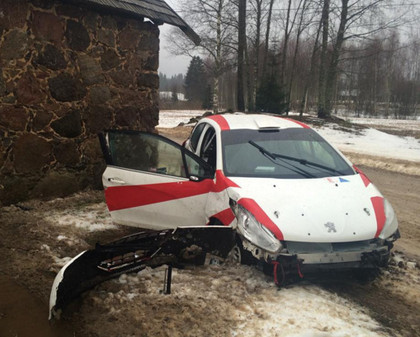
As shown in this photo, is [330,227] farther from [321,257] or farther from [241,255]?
[241,255]

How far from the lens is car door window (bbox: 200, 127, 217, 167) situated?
4762 millimetres

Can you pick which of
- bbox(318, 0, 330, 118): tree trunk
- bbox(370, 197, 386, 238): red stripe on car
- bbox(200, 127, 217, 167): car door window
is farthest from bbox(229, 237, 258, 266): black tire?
bbox(318, 0, 330, 118): tree trunk

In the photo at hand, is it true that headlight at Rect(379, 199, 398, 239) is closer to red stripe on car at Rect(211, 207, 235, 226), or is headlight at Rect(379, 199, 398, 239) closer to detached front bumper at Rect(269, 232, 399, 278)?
detached front bumper at Rect(269, 232, 399, 278)

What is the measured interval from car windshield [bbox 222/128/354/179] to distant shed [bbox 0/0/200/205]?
3.03 metres

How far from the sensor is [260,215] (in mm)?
3543

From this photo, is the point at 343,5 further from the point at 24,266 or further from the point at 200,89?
the point at 200,89

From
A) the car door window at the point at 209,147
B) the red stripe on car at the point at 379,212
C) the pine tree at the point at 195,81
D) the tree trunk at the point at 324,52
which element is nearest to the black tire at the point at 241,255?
the car door window at the point at 209,147

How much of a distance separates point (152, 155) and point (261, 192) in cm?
155

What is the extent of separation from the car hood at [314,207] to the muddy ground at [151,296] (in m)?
0.65

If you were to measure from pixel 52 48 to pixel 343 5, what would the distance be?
71.2ft

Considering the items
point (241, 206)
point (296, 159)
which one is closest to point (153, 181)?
point (241, 206)

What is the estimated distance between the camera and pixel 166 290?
11.7 feet

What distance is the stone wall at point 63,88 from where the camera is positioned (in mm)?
5746

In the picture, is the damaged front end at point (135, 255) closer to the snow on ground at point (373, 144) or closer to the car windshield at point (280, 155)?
the car windshield at point (280, 155)
